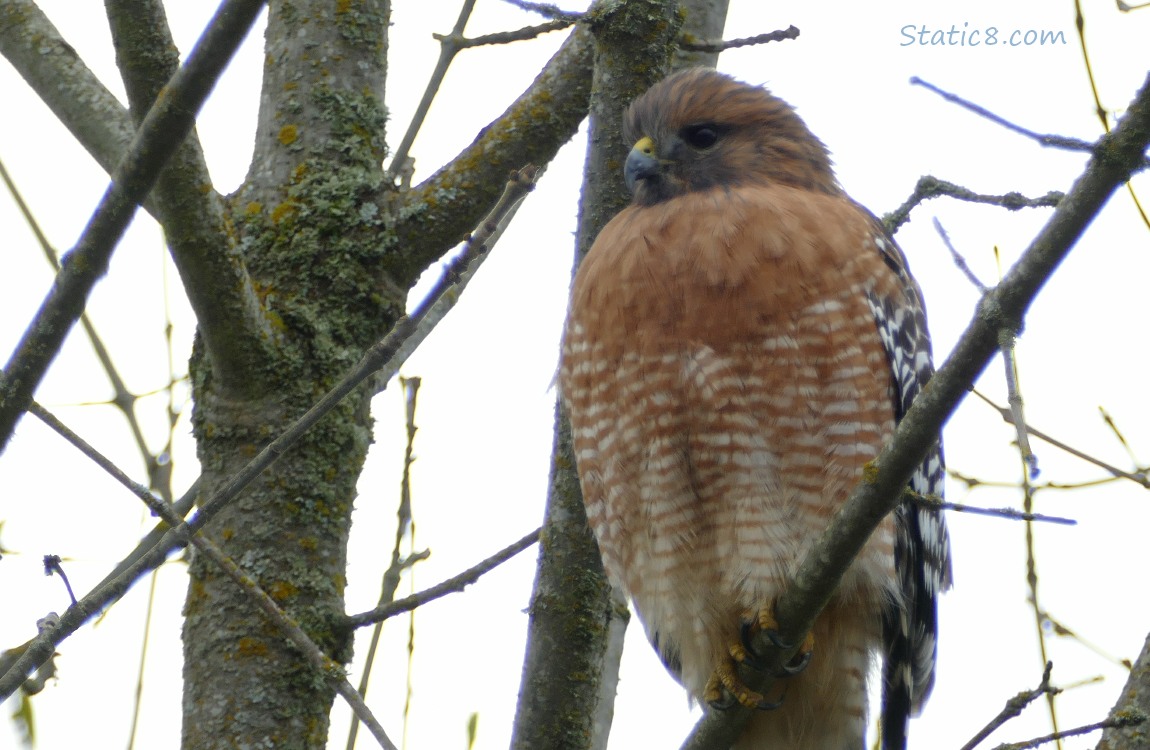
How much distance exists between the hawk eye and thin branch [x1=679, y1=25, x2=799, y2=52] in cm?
49

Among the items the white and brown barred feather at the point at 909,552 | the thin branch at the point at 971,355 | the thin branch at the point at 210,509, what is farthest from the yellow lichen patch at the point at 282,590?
the white and brown barred feather at the point at 909,552

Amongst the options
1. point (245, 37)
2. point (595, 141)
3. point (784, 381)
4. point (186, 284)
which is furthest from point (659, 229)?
point (245, 37)

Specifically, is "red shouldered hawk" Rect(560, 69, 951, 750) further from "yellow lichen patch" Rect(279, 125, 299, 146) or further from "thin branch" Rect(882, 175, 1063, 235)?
"yellow lichen patch" Rect(279, 125, 299, 146)

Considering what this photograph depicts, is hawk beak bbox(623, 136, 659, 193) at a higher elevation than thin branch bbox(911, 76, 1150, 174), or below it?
higher

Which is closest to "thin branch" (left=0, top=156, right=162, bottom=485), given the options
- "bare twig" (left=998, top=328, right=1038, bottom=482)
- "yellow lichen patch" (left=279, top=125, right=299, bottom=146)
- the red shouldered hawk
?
"yellow lichen patch" (left=279, top=125, right=299, bottom=146)

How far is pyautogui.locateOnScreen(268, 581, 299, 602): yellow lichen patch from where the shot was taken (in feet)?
13.6

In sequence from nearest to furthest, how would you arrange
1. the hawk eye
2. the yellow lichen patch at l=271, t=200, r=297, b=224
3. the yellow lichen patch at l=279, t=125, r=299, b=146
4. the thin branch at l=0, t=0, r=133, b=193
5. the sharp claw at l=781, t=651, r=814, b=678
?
the sharp claw at l=781, t=651, r=814, b=678
the thin branch at l=0, t=0, r=133, b=193
the yellow lichen patch at l=271, t=200, r=297, b=224
the yellow lichen patch at l=279, t=125, r=299, b=146
the hawk eye

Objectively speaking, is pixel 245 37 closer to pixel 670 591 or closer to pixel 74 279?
pixel 74 279

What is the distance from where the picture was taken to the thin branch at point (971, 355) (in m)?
2.47

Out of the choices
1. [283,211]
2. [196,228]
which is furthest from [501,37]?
[196,228]

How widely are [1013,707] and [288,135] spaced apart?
3105 millimetres

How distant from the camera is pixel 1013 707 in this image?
336 centimetres

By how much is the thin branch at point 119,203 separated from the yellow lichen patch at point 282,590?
4.12ft

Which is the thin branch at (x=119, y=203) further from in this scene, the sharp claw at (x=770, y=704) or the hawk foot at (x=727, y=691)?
the sharp claw at (x=770, y=704)
